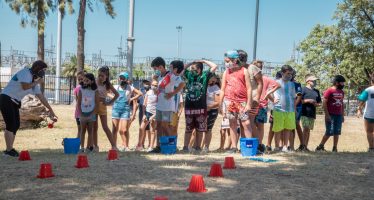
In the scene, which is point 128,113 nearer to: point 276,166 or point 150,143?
point 150,143

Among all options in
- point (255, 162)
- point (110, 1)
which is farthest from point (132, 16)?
point (255, 162)

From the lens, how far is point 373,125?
1023 centimetres

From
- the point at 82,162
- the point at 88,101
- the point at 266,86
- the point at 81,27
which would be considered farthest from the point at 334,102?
the point at 81,27

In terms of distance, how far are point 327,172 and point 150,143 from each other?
5.55m

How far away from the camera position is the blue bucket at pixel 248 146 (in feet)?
25.5

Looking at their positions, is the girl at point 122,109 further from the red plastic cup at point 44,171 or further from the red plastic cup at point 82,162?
the red plastic cup at point 44,171

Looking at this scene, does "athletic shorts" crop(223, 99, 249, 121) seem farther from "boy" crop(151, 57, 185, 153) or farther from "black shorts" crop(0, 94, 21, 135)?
"black shorts" crop(0, 94, 21, 135)

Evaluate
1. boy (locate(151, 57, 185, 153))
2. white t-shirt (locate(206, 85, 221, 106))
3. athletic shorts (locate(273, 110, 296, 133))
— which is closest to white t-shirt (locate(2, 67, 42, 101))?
boy (locate(151, 57, 185, 153))

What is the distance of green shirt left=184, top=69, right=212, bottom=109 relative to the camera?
871cm

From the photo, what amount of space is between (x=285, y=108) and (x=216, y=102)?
150cm

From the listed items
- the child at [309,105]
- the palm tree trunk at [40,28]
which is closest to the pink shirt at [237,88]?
the child at [309,105]

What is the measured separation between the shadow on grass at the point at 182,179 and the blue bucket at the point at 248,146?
1.04 feet

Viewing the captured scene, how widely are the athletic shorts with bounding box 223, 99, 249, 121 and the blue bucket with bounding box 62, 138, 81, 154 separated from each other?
284 centimetres

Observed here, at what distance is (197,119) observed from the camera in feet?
28.9
